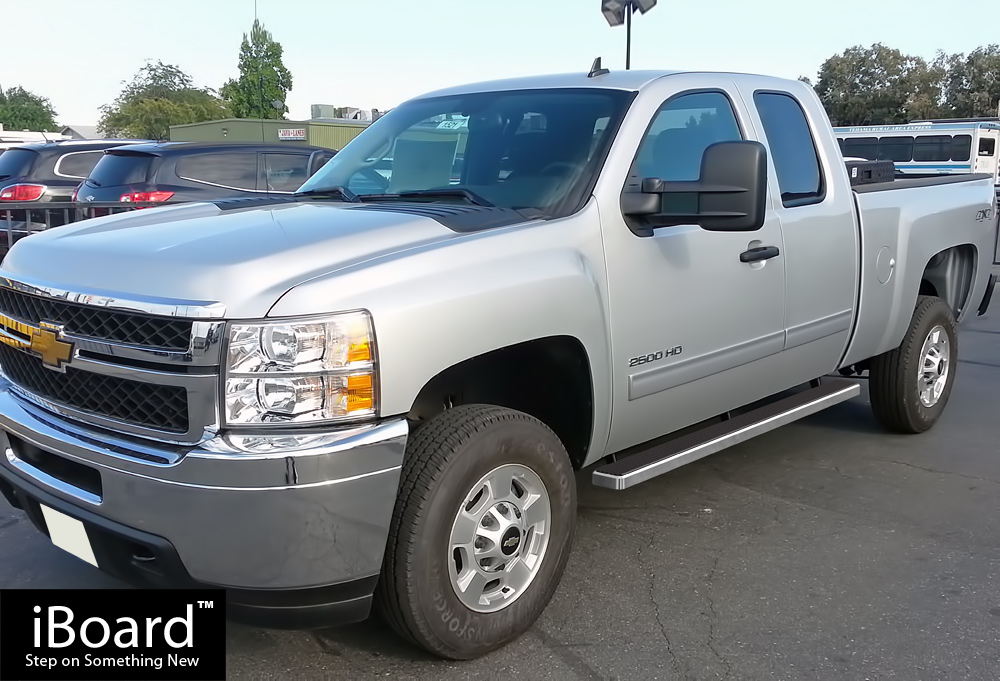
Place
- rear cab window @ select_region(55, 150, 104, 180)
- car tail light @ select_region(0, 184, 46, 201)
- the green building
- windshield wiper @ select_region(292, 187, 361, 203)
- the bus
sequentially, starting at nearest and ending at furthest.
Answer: windshield wiper @ select_region(292, 187, 361, 203)
car tail light @ select_region(0, 184, 46, 201)
rear cab window @ select_region(55, 150, 104, 180)
the bus
the green building

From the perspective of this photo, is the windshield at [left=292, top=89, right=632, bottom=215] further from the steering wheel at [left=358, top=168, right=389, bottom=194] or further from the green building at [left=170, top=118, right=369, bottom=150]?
the green building at [left=170, top=118, right=369, bottom=150]

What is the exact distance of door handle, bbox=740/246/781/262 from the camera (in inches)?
153

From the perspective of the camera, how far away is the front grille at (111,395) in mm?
2551

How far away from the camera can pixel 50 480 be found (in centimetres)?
284

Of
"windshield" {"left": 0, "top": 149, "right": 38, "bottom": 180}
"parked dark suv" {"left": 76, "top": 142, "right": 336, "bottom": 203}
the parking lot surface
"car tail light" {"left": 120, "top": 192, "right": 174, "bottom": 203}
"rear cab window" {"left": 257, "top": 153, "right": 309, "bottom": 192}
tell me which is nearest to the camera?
the parking lot surface

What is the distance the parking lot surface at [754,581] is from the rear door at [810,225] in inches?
27.9

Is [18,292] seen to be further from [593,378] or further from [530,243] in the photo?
[593,378]

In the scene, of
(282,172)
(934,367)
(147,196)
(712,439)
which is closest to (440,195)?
(712,439)

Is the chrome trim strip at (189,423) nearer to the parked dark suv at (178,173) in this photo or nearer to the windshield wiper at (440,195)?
the windshield wiper at (440,195)

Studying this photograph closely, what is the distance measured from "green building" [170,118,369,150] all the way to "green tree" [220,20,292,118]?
32692 millimetres

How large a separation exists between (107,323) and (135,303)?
0.16 m

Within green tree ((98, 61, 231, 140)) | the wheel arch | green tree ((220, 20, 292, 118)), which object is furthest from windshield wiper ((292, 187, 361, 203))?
green tree ((220, 20, 292, 118))

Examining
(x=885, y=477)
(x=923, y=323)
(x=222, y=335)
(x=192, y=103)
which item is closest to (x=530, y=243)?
(x=222, y=335)

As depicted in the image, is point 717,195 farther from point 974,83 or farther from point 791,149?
point 974,83
